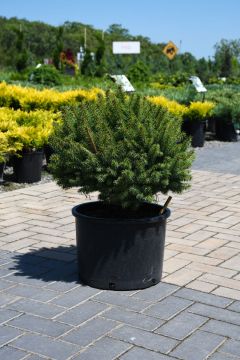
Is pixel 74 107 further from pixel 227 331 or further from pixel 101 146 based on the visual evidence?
pixel 227 331

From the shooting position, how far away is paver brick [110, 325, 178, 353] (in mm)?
3391

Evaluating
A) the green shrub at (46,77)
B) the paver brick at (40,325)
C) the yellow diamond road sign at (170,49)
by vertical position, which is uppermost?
the yellow diamond road sign at (170,49)

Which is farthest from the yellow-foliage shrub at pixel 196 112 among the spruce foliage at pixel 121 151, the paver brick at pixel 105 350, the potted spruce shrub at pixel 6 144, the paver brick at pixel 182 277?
the paver brick at pixel 105 350

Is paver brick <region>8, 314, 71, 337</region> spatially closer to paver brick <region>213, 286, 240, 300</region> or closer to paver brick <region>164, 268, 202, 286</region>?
paver brick <region>164, 268, 202, 286</region>

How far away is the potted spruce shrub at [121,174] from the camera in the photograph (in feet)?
13.3

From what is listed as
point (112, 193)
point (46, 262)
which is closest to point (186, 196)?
point (46, 262)

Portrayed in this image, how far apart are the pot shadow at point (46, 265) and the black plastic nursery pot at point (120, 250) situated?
0.29 meters

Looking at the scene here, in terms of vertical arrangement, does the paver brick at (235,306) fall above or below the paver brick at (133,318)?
below

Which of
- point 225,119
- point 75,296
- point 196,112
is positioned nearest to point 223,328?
point 75,296

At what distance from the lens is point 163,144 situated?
4137 mm

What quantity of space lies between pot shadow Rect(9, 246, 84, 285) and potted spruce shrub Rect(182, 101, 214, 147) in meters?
7.55

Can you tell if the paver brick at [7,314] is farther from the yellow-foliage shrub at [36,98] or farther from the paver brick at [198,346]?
the yellow-foliage shrub at [36,98]

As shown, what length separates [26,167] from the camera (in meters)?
8.20

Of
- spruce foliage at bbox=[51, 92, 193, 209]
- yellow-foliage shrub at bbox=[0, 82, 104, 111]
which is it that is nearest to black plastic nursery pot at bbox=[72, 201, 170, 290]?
spruce foliage at bbox=[51, 92, 193, 209]
